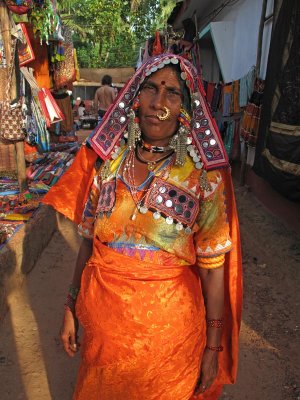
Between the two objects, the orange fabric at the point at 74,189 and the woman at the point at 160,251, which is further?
the orange fabric at the point at 74,189

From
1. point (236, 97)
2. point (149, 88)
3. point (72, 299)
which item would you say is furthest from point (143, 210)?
point (236, 97)

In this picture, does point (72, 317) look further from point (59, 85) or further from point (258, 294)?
point (59, 85)

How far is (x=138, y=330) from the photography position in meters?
1.46

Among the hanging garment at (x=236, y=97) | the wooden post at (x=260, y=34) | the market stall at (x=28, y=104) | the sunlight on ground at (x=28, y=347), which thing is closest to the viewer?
the sunlight on ground at (x=28, y=347)

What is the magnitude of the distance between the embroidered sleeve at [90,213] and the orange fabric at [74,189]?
0.14 feet

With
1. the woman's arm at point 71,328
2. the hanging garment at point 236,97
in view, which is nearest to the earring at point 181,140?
the woman's arm at point 71,328

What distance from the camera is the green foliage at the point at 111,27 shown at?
23.4 meters

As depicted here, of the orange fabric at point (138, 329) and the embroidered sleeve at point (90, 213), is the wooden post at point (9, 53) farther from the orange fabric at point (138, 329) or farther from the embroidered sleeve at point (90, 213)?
the orange fabric at point (138, 329)

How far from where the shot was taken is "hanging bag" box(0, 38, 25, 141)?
18.0 ft

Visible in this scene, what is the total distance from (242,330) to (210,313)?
190cm

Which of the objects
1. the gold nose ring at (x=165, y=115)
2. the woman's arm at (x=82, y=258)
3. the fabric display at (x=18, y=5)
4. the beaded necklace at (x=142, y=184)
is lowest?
the woman's arm at (x=82, y=258)

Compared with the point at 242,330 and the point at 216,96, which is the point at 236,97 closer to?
the point at 216,96

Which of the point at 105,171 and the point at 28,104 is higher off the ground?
the point at 28,104

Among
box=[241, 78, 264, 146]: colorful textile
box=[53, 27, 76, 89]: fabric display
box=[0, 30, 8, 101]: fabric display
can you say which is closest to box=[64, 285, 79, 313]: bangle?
box=[0, 30, 8, 101]: fabric display
